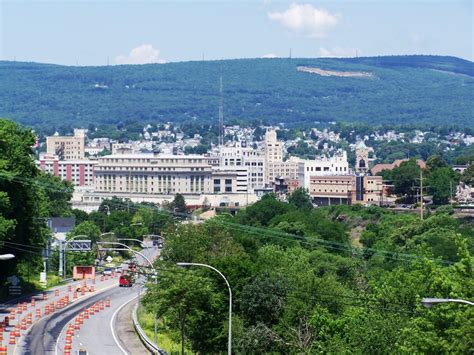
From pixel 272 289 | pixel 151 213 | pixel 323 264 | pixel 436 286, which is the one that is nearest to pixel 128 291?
pixel 323 264

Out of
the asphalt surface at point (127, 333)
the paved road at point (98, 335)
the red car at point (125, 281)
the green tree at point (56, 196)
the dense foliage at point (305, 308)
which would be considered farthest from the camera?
the green tree at point (56, 196)

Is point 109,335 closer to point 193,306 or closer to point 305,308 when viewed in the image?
point 193,306

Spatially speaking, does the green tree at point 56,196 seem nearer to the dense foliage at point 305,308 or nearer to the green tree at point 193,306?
A: the dense foliage at point 305,308

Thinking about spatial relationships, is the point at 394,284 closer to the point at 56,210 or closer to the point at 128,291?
the point at 128,291

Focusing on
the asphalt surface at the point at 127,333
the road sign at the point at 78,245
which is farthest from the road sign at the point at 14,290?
the road sign at the point at 78,245

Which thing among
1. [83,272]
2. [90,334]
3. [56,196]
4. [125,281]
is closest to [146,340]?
[90,334]

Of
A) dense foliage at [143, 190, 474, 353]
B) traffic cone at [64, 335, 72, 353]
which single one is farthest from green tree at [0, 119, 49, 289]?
traffic cone at [64, 335, 72, 353]

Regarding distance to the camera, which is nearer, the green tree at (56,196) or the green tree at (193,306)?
the green tree at (193,306)

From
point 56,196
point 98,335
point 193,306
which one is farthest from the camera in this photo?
point 56,196
